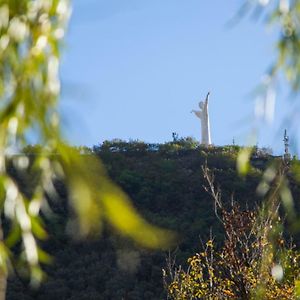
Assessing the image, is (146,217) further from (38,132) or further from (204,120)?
(38,132)

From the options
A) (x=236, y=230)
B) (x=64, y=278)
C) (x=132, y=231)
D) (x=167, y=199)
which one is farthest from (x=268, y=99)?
(x=167, y=199)

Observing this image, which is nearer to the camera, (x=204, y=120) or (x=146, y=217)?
(x=146, y=217)

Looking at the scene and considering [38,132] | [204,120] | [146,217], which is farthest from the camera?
[204,120]

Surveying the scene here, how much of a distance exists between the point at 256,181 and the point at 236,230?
50.0 feet

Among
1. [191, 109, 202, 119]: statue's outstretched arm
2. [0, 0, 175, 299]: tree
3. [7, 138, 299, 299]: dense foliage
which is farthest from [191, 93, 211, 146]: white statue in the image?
[0, 0, 175, 299]: tree

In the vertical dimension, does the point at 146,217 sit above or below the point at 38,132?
above

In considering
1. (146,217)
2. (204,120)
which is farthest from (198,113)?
(146,217)

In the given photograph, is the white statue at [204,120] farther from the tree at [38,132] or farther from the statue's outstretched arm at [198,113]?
the tree at [38,132]

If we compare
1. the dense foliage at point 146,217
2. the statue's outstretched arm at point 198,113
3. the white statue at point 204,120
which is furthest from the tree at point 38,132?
the statue's outstretched arm at point 198,113

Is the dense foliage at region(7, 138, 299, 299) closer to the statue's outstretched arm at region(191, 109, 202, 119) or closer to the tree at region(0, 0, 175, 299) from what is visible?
the statue's outstretched arm at region(191, 109, 202, 119)

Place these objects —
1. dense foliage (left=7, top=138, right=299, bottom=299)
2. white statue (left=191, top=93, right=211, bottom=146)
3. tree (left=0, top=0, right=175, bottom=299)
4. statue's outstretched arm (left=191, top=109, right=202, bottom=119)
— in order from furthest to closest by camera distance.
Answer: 1. statue's outstretched arm (left=191, top=109, right=202, bottom=119)
2. white statue (left=191, top=93, right=211, bottom=146)
3. dense foliage (left=7, top=138, right=299, bottom=299)
4. tree (left=0, top=0, right=175, bottom=299)

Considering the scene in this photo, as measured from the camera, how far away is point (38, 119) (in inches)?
63.2

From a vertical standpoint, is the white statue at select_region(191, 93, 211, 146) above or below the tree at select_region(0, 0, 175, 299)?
above

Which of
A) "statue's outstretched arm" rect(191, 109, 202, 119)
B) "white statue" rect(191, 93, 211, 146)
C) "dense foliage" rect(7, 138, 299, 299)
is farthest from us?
"statue's outstretched arm" rect(191, 109, 202, 119)
